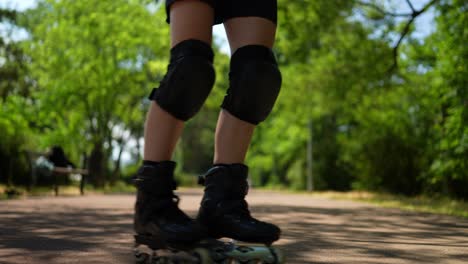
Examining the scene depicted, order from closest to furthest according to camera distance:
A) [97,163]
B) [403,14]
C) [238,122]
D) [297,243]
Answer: [238,122] < [297,243] < [403,14] < [97,163]

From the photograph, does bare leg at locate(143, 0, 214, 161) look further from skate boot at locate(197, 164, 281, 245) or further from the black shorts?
skate boot at locate(197, 164, 281, 245)

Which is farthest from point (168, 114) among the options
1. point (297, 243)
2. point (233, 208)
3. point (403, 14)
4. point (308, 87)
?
point (308, 87)

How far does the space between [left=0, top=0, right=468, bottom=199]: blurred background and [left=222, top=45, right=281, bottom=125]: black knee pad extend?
7255mm

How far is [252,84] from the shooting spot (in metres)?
1.87

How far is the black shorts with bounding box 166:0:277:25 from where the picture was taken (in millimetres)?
1938

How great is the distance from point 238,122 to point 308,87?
55.0 ft

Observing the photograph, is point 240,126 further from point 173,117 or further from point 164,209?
point 164,209

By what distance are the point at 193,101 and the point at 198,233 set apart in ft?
1.60

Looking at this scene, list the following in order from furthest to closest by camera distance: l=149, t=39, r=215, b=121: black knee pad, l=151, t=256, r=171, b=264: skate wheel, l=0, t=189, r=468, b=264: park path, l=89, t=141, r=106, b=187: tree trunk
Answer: l=89, t=141, r=106, b=187: tree trunk, l=0, t=189, r=468, b=264: park path, l=149, t=39, r=215, b=121: black knee pad, l=151, t=256, r=171, b=264: skate wheel

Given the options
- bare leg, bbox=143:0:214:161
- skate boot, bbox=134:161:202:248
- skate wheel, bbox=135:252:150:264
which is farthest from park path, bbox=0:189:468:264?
bare leg, bbox=143:0:214:161

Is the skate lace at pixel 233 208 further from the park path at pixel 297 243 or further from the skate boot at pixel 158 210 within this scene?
the park path at pixel 297 243

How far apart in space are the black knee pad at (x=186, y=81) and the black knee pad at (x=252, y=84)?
0.10 metres

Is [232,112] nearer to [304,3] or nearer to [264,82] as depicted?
[264,82]

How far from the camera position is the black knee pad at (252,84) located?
1.87 meters
